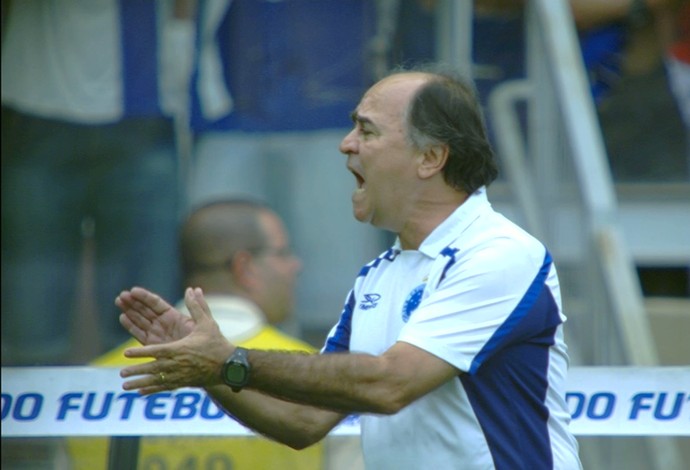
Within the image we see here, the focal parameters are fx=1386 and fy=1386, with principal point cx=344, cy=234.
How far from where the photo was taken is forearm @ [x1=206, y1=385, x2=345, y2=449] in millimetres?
3285

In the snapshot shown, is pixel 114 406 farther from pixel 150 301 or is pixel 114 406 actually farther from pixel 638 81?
pixel 638 81

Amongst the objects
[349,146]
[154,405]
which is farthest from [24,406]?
[349,146]

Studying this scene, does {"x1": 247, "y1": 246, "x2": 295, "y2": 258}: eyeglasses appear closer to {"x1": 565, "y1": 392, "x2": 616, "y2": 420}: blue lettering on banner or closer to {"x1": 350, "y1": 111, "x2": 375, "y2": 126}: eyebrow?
{"x1": 565, "y1": 392, "x2": 616, "y2": 420}: blue lettering on banner

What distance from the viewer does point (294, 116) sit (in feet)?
22.5

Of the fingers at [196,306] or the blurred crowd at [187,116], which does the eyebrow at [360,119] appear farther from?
the blurred crowd at [187,116]

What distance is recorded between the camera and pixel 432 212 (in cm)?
330

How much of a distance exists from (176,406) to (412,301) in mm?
1091

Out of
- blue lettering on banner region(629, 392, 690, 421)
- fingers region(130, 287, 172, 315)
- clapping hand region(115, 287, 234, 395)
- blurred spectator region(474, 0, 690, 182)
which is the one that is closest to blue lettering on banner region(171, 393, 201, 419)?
fingers region(130, 287, 172, 315)

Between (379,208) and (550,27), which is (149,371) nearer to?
(379,208)

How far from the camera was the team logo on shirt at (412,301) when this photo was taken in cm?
319

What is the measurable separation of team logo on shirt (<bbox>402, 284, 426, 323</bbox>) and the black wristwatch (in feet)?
1.46

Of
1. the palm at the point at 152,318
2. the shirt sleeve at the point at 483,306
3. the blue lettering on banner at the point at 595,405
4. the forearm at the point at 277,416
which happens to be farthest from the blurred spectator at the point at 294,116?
the shirt sleeve at the point at 483,306

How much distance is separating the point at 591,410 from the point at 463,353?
1022mm

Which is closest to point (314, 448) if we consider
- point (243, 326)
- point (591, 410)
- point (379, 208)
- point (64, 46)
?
point (243, 326)
